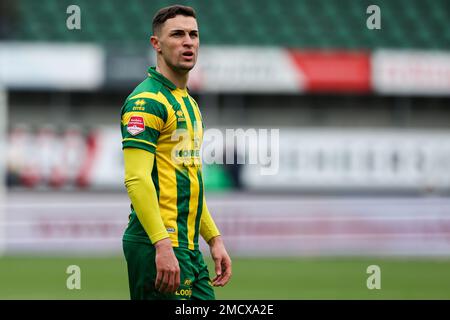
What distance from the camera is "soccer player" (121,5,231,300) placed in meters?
3.50

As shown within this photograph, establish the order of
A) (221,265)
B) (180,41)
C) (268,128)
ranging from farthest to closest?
(268,128) < (221,265) < (180,41)

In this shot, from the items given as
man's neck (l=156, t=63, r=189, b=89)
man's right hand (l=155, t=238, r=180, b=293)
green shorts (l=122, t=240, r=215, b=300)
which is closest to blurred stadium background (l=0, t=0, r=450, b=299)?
green shorts (l=122, t=240, r=215, b=300)

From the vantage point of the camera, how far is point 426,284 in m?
9.31

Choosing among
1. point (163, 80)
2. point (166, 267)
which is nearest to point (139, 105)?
point (163, 80)

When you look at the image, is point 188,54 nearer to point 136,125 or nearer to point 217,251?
point 136,125

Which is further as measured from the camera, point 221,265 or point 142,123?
point 221,265

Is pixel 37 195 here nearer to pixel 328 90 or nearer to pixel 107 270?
pixel 107 270

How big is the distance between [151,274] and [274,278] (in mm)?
6562

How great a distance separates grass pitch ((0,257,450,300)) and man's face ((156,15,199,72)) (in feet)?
15.7

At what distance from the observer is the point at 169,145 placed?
12.0 ft

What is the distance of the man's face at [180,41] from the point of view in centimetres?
368

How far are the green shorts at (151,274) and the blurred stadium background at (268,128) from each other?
18.0 ft

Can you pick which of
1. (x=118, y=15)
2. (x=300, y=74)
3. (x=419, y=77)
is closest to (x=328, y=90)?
(x=300, y=74)
